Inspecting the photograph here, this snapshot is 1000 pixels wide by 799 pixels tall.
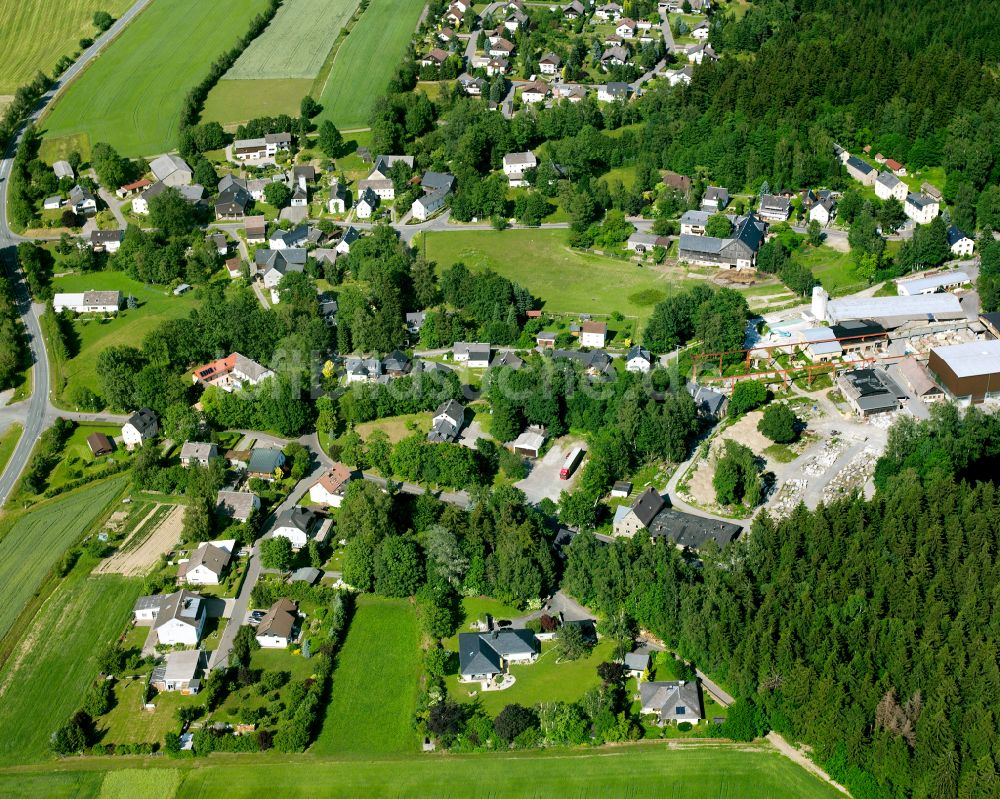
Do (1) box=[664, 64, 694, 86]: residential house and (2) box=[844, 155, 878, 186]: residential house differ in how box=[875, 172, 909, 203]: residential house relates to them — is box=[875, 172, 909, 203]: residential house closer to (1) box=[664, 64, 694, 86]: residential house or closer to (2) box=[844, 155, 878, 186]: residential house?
(2) box=[844, 155, 878, 186]: residential house

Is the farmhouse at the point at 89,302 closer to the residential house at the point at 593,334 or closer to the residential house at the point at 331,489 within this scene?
the residential house at the point at 331,489

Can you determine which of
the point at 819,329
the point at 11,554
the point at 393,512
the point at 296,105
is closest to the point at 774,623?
the point at 393,512

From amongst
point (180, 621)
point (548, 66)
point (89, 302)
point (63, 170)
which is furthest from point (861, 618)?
point (548, 66)

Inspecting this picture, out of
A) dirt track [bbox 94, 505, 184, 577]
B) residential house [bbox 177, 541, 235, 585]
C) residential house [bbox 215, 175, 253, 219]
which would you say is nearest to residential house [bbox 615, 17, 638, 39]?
residential house [bbox 215, 175, 253, 219]

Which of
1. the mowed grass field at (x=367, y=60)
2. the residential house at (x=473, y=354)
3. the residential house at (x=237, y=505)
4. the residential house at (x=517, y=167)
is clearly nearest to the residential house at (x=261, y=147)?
the mowed grass field at (x=367, y=60)

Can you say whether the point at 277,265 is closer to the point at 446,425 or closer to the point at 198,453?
the point at 198,453
